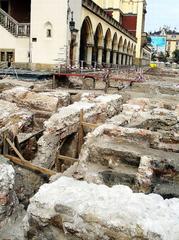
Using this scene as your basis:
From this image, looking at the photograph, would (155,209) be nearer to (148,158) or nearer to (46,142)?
(148,158)

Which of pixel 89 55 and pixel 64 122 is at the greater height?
pixel 89 55

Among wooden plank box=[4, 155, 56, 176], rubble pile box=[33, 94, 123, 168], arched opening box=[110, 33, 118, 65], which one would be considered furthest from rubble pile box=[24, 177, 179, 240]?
arched opening box=[110, 33, 118, 65]

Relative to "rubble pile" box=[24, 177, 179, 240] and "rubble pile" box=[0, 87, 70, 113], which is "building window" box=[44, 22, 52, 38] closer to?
"rubble pile" box=[0, 87, 70, 113]

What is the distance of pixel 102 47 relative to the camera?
32250mm

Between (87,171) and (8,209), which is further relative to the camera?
(87,171)

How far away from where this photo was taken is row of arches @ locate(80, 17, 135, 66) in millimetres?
27766

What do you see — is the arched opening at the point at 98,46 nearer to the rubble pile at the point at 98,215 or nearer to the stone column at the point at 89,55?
the stone column at the point at 89,55

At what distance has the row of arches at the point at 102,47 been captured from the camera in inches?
1093

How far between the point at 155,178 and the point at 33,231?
11.6 feet

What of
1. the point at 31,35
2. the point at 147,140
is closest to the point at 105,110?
the point at 147,140

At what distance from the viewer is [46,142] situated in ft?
32.3

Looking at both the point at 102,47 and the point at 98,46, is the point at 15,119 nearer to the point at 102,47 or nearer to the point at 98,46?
the point at 98,46

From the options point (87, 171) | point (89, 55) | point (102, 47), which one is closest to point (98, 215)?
point (87, 171)

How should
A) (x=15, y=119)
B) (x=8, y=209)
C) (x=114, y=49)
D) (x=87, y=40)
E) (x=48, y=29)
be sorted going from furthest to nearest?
(x=114, y=49) < (x=87, y=40) < (x=48, y=29) < (x=15, y=119) < (x=8, y=209)
